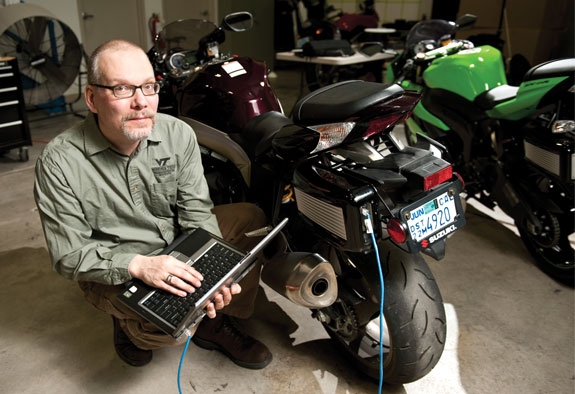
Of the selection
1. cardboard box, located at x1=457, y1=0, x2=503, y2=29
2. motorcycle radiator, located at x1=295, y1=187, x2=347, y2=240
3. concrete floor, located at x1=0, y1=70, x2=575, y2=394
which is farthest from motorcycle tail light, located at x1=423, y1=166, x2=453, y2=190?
cardboard box, located at x1=457, y1=0, x2=503, y2=29

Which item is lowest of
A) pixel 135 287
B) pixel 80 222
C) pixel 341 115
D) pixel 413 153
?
pixel 135 287

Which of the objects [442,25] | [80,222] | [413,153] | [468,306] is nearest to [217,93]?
[80,222]

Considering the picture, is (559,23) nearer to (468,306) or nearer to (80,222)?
(468,306)

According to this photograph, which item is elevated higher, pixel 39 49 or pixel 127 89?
pixel 127 89

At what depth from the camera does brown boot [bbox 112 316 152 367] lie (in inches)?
63.2

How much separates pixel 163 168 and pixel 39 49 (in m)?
3.18

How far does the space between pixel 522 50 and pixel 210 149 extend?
15.4 feet

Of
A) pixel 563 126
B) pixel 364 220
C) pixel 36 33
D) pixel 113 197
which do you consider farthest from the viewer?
pixel 36 33

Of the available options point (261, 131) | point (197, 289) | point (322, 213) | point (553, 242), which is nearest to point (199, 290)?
point (197, 289)

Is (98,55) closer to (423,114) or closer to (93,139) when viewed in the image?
(93,139)

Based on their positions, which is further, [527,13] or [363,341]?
[527,13]

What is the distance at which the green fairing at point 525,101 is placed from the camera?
1.88 metres

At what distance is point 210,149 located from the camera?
1.94 meters

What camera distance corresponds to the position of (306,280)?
1.24 m
